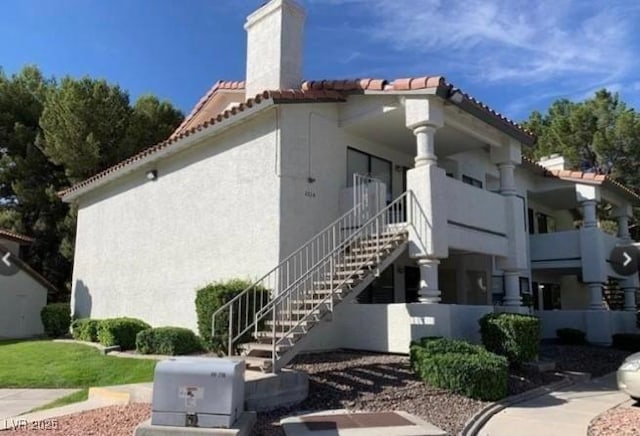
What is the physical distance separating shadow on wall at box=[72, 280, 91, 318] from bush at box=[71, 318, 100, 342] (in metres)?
0.98

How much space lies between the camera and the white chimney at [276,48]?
13125 millimetres

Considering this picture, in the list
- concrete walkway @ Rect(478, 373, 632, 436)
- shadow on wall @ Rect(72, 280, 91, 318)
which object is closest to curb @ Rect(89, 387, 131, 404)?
concrete walkway @ Rect(478, 373, 632, 436)

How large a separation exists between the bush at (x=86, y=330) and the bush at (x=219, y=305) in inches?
222

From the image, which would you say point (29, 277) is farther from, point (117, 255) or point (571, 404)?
point (571, 404)

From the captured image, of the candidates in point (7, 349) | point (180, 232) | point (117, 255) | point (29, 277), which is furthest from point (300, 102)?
point (29, 277)

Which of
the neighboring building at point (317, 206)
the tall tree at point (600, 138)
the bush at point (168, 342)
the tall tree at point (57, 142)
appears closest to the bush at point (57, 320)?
the neighboring building at point (317, 206)

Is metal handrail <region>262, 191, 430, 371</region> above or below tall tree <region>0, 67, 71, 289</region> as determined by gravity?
below

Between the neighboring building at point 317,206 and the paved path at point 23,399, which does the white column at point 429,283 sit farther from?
the paved path at point 23,399

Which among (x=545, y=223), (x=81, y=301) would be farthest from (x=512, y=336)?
(x=81, y=301)

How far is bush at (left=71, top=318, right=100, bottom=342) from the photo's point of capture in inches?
598

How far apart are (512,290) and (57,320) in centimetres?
1450

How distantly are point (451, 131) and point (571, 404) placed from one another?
6.75 metres

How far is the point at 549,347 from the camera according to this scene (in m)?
16.3

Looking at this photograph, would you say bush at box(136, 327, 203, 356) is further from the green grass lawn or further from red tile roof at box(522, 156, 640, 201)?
red tile roof at box(522, 156, 640, 201)
